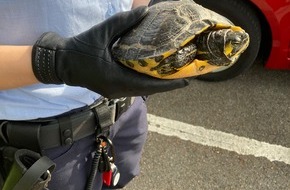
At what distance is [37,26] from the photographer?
3.15 ft

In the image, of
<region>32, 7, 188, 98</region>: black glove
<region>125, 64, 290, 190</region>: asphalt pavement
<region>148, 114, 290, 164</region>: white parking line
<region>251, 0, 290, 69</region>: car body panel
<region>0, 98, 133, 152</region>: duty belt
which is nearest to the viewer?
<region>32, 7, 188, 98</region>: black glove

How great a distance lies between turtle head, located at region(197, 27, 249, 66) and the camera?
3.06 ft

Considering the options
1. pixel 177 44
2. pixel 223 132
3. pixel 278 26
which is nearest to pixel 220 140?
pixel 223 132

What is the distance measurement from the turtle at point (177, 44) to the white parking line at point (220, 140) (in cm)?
151

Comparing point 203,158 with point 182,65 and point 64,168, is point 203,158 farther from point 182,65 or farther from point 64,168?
point 182,65

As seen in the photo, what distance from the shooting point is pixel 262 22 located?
274 cm

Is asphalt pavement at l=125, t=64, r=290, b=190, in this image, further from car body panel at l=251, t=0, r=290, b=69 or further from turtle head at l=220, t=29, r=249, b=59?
turtle head at l=220, t=29, r=249, b=59

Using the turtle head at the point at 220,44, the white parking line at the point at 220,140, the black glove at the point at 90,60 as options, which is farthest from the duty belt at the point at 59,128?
the white parking line at the point at 220,140

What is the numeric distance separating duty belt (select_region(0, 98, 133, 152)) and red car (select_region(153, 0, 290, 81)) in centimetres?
169

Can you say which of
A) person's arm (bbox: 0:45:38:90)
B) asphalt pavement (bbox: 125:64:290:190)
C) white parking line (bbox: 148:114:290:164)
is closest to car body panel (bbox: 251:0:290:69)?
asphalt pavement (bbox: 125:64:290:190)

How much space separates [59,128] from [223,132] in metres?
1.58

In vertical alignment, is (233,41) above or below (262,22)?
above

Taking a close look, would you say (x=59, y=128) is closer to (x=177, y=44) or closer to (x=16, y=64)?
(x=16, y=64)

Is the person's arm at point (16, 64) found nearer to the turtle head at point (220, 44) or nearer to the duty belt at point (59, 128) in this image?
the duty belt at point (59, 128)
